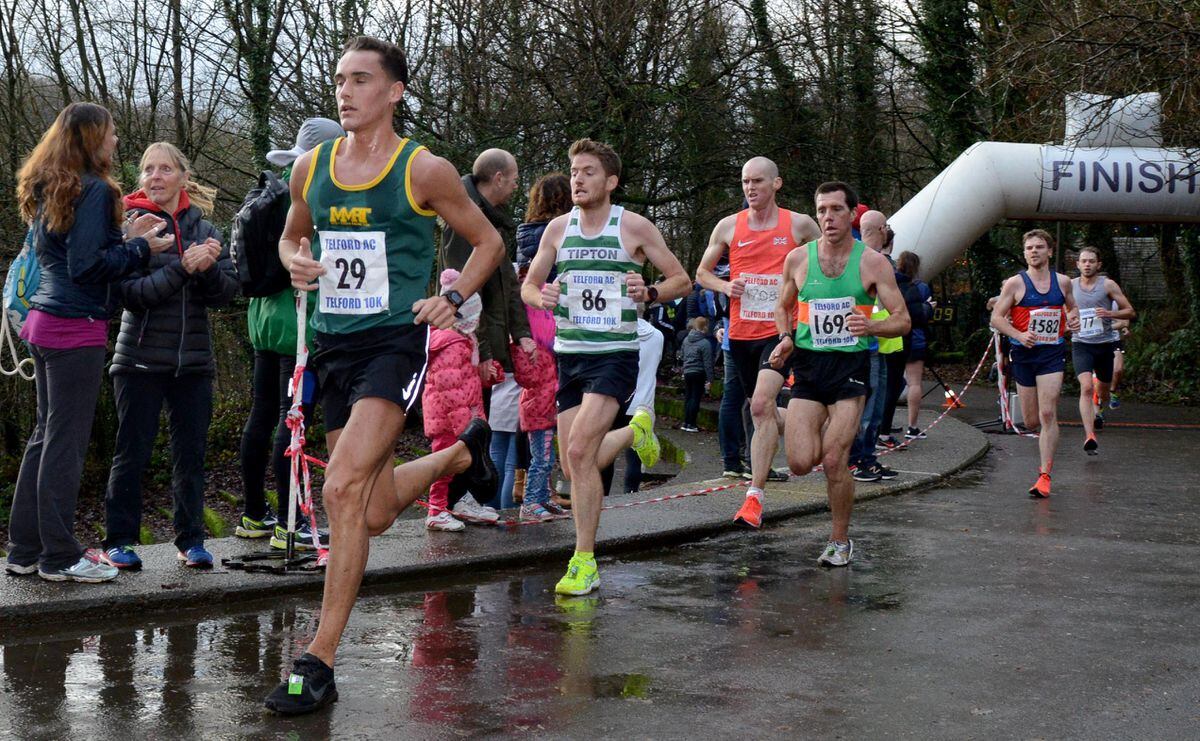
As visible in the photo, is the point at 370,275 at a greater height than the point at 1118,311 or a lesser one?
lesser

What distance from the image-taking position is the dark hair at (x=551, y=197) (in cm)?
863

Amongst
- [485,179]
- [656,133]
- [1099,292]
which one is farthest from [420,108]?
[485,179]

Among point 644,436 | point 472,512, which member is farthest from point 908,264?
point 472,512

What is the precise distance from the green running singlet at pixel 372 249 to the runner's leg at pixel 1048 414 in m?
6.95

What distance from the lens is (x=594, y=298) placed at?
22.6 ft

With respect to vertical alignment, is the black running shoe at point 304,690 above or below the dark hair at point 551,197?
below

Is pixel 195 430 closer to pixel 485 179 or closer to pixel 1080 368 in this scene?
pixel 485 179

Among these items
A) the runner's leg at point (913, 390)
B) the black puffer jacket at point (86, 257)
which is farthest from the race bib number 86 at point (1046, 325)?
the black puffer jacket at point (86, 257)

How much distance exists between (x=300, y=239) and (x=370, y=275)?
0.56 m

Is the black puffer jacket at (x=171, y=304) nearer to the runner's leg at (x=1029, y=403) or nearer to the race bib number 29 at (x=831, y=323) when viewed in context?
the race bib number 29 at (x=831, y=323)

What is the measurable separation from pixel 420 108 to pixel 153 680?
14295 mm

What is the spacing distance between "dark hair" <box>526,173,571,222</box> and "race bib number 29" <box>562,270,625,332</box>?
1782 mm

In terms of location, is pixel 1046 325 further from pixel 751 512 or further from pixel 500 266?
pixel 500 266

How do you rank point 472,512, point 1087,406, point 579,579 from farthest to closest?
point 1087,406 → point 472,512 → point 579,579
